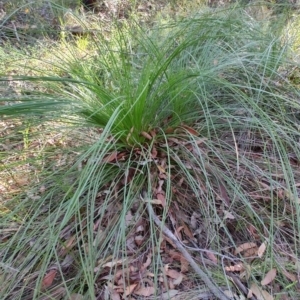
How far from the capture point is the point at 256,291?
4.30 feet

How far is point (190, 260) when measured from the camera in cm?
138

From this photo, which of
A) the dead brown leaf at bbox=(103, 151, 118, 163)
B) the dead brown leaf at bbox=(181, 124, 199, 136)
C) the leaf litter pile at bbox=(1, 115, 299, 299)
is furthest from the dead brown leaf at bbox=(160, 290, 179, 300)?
the dead brown leaf at bbox=(181, 124, 199, 136)

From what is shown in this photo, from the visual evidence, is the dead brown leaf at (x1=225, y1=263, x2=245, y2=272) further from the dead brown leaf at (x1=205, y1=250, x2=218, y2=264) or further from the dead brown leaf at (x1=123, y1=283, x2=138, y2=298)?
the dead brown leaf at (x1=123, y1=283, x2=138, y2=298)

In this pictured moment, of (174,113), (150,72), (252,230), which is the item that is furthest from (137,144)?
(252,230)

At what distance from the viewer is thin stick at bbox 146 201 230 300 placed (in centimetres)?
129

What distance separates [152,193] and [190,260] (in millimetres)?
337

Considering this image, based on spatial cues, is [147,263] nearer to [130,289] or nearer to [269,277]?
[130,289]

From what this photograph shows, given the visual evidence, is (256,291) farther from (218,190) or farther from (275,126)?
(275,126)

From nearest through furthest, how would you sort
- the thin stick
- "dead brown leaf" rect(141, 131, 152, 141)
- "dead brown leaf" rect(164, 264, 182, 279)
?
the thin stick → "dead brown leaf" rect(164, 264, 182, 279) → "dead brown leaf" rect(141, 131, 152, 141)

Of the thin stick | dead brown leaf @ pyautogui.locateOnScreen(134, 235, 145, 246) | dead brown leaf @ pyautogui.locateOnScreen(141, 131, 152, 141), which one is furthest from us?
dead brown leaf @ pyautogui.locateOnScreen(141, 131, 152, 141)

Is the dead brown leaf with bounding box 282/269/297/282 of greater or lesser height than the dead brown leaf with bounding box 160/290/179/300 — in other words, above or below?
above

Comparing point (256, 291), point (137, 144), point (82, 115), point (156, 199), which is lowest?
point (256, 291)

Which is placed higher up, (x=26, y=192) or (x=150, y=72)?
(x=150, y=72)

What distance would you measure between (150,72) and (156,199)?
0.66 metres
